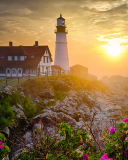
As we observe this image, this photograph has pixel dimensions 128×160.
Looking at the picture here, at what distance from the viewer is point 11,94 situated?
21.2 meters

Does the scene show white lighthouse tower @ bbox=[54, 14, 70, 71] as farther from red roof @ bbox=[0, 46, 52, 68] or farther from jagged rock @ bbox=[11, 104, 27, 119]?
jagged rock @ bbox=[11, 104, 27, 119]

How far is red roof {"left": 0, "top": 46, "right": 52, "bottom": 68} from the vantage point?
138ft

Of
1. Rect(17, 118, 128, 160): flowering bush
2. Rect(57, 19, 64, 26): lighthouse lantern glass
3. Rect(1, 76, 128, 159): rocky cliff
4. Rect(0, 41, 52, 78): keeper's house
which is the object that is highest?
Rect(57, 19, 64, 26): lighthouse lantern glass

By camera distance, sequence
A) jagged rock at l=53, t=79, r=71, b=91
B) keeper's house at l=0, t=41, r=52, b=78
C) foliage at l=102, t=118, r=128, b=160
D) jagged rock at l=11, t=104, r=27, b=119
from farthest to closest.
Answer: keeper's house at l=0, t=41, r=52, b=78, jagged rock at l=53, t=79, r=71, b=91, jagged rock at l=11, t=104, r=27, b=119, foliage at l=102, t=118, r=128, b=160

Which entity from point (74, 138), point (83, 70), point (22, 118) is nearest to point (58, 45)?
point (83, 70)

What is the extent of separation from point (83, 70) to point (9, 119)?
45002 millimetres

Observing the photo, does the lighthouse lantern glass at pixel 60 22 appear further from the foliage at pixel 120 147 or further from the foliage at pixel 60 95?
the foliage at pixel 120 147

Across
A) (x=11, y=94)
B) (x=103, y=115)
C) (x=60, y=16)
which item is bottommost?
(x=103, y=115)

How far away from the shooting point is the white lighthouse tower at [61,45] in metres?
47.3

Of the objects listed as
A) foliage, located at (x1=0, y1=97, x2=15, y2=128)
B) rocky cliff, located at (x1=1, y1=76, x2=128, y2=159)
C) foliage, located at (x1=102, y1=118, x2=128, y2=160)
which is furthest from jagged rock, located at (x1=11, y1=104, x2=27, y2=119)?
foliage, located at (x1=102, y1=118, x2=128, y2=160)

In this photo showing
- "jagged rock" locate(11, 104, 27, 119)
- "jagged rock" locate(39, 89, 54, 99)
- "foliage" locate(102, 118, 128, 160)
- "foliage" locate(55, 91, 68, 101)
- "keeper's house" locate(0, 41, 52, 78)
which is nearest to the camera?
"foliage" locate(102, 118, 128, 160)

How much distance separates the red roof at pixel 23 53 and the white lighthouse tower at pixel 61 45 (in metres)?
4.11

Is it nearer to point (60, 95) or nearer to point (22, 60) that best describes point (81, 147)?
point (60, 95)

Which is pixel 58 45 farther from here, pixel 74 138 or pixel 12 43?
pixel 74 138
